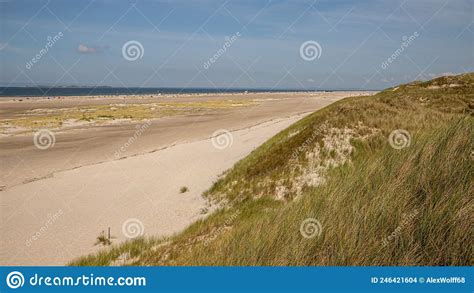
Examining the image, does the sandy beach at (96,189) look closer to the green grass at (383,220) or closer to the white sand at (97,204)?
the white sand at (97,204)

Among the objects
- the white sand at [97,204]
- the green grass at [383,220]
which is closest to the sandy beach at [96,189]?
the white sand at [97,204]

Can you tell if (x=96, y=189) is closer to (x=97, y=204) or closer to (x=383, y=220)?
(x=97, y=204)

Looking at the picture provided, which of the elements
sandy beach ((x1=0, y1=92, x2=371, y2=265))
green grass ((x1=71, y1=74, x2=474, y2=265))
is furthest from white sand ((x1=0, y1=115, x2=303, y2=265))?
green grass ((x1=71, y1=74, x2=474, y2=265))

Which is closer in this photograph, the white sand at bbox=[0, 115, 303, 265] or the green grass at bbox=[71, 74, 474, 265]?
the green grass at bbox=[71, 74, 474, 265]

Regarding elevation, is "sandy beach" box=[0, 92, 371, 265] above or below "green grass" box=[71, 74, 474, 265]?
above

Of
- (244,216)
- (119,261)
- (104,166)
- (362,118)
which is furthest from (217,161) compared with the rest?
(119,261)

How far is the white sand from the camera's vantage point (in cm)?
1121

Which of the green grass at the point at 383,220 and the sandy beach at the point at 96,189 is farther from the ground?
the sandy beach at the point at 96,189

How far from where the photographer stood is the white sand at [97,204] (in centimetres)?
1121

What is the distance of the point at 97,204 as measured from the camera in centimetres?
1499

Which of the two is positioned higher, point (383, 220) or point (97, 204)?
point (97, 204)

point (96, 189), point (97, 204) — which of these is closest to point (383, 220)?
point (97, 204)

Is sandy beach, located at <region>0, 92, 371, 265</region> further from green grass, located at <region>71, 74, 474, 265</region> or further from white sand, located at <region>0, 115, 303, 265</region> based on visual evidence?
green grass, located at <region>71, 74, 474, 265</region>

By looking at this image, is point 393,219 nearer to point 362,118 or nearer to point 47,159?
point 362,118
